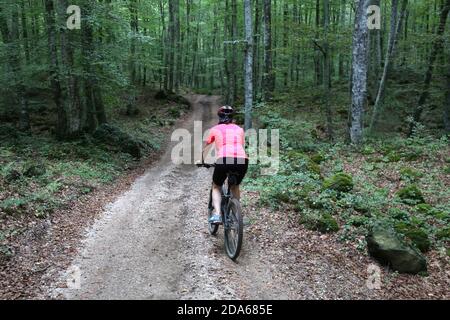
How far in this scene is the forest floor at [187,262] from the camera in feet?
19.9

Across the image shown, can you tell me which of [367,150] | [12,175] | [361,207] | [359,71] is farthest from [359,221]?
[12,175]

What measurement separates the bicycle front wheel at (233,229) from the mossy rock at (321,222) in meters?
2.14

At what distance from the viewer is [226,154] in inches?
268

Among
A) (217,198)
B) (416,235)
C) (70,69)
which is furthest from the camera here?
(70,69)

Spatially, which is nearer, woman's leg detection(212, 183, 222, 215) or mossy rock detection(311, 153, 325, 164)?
woman's leg detection(212, 183, 222, 215)

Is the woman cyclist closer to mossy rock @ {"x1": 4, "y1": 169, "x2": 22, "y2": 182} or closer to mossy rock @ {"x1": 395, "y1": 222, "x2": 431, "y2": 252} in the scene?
mossy rock @ {"x1": 395, "y1": 222, "x2": 431, "y2": 252}

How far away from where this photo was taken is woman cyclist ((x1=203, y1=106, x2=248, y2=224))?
6836 millimetres

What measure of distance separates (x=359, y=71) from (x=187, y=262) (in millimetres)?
10974

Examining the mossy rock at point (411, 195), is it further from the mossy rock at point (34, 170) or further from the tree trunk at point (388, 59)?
the mossy rock at point (34, 170)

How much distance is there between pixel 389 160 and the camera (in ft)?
43.8

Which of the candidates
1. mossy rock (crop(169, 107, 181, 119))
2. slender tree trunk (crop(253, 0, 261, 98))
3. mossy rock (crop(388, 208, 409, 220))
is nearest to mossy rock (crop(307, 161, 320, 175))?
Answer: mossy rock (crop(388, 208, 409, 220))

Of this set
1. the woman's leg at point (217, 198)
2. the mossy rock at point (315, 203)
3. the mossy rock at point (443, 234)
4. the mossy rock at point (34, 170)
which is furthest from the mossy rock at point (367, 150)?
the mossy rock at point (34, 170)

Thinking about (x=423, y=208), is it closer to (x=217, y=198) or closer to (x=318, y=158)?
(x=318, y=158)

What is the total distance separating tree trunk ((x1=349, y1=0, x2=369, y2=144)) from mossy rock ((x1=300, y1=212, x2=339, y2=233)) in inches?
298
